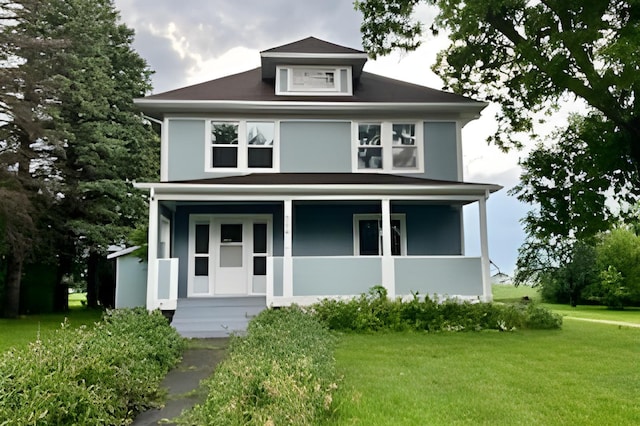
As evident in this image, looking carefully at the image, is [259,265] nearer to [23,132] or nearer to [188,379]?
[188,379]

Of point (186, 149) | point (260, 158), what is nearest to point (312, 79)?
point (260, 158)

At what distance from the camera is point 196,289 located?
1257cm

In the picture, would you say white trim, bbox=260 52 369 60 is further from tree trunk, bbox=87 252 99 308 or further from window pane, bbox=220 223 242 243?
Answer: tree trunk, bbox=87 252 99 308

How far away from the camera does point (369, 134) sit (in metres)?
13.5

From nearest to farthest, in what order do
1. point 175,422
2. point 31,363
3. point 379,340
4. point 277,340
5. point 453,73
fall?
point 31,363, point 175,422, point 277,340, point 379,340, point 453,73

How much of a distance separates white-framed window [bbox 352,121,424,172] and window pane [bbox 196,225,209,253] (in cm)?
459

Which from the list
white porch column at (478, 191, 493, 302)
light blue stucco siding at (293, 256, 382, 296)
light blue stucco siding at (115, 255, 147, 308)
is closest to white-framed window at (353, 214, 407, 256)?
light blue stucco siding at (293, 256, 382, 296)

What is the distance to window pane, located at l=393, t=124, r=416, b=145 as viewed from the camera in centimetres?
1355

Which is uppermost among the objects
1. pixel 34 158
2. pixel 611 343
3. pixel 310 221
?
pixel 34 158

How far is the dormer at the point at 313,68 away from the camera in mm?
13664

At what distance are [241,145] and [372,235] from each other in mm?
4426

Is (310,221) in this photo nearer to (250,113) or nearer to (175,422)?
(250,113)

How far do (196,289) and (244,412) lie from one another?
8.94 meters

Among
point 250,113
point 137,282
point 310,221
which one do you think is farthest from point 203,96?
point 137,282
